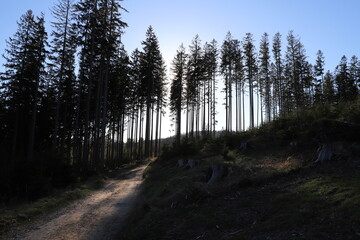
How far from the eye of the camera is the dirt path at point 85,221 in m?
7.80

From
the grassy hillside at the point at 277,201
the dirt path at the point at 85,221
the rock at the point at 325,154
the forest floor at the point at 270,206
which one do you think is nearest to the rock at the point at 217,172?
the grassy hillside at the point at 277,201

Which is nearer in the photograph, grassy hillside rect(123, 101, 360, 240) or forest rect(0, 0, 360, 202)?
grassy hillside rect(123, 101, 360, 240)

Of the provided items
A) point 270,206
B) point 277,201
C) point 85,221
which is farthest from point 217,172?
point 85,221

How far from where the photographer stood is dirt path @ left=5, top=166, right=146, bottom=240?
7801 mm

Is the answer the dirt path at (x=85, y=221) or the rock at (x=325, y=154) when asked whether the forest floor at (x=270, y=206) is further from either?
the dirt path at (x=85, y=221)

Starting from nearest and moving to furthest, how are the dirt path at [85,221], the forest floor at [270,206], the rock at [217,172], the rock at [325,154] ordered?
the forest floor at [270,206]
the dirt path at [85,221]
the rock at [325,154]
the rock at [217,172]

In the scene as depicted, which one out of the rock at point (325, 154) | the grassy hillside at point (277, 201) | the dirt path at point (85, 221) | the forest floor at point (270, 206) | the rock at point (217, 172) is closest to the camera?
the forest floor at point (270, 206)

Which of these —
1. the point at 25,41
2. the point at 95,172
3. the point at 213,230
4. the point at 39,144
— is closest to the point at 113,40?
the point at 25,41

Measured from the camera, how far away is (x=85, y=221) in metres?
9.25

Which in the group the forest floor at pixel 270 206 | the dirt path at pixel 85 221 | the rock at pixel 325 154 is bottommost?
the dirt path at pixel 85 221

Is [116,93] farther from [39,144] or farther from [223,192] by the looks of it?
[223,192]

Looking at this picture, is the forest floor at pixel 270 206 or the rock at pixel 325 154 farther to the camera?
A: the rock at pixel 325 154

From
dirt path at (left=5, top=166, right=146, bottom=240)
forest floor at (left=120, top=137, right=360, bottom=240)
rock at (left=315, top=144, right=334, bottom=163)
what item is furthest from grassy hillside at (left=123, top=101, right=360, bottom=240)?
dirt path at (left=5, top=166, right=146, bottom=240)

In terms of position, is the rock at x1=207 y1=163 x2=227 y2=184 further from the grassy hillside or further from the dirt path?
the dirt path
